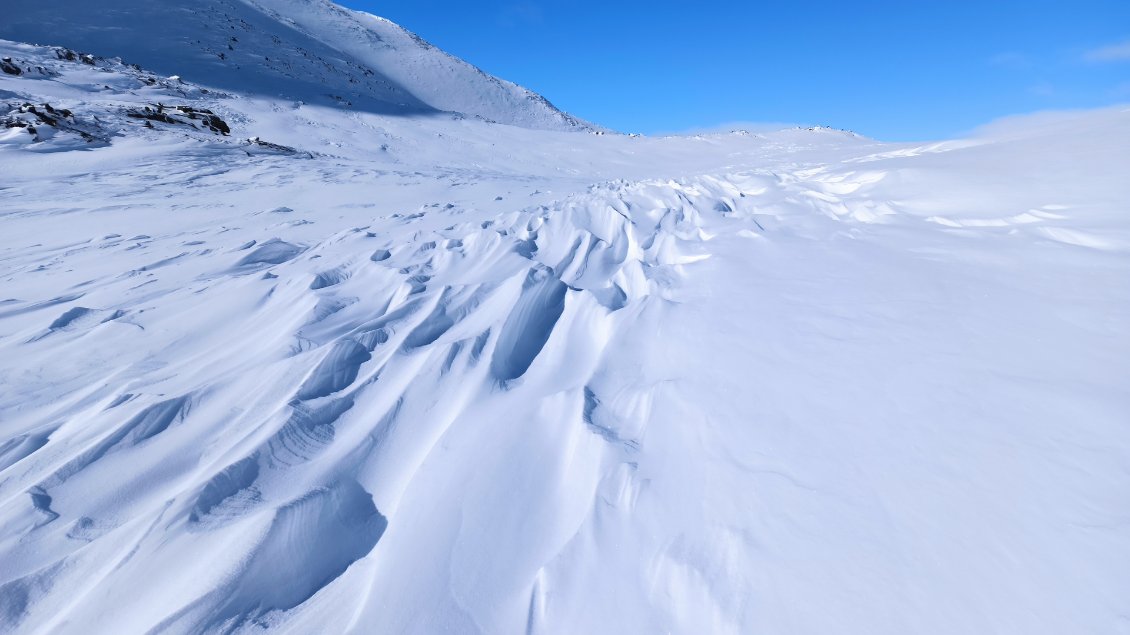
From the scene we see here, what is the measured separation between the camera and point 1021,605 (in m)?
0.96

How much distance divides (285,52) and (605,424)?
107ft

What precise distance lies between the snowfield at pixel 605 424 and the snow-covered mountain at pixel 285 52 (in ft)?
66.9

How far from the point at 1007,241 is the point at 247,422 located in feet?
11.8

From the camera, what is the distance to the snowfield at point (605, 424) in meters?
1.11

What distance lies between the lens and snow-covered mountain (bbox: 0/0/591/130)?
20.4 meters

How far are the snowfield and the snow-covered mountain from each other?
20.4 metres

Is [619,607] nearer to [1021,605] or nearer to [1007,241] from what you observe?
[1021,605]

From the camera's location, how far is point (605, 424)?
165cm

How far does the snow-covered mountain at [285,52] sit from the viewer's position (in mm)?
20406

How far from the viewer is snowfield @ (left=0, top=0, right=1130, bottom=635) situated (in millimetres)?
1112

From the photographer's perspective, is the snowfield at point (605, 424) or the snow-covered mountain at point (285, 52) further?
the snow-covered mountain at point (285, 52)

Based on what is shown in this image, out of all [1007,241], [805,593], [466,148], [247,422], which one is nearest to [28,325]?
[247,422]

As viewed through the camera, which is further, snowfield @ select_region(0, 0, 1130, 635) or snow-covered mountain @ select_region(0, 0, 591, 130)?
snow-covered mountain @ select_region(0, 0, 591, 130)

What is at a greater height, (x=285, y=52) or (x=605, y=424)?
(x=285, y=52)
